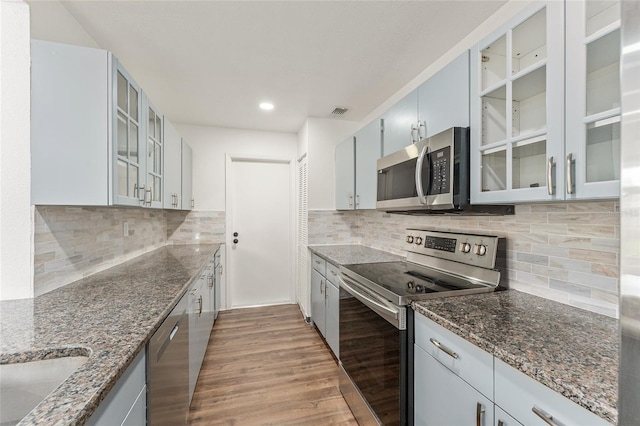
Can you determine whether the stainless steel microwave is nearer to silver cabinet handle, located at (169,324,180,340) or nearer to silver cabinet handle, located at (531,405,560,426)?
silver cabinet handle, located at (531,405,560,426)

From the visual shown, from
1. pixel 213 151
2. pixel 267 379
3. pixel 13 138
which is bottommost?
pixel 267 379

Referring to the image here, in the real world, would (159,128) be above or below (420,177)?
above

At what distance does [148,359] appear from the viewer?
3.44 feet

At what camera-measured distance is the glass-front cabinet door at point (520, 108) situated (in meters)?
1.00

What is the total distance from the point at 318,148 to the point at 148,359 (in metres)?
2.70

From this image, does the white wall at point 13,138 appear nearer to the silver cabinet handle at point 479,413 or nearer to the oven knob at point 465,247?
the silver cabinet handle at point 479,413

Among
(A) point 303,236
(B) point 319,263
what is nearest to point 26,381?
(B) point 319,263

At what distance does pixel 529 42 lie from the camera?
1.14 meters

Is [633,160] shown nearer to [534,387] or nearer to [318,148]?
[534,387]

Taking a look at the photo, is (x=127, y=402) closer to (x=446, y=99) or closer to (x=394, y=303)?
(x=394, y=303)

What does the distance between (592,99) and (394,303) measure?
1066 mm

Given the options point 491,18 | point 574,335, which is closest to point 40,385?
point 574,335

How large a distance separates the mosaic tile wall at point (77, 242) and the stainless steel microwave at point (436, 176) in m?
1.98

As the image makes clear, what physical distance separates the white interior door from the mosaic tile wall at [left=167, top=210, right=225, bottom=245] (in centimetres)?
15
